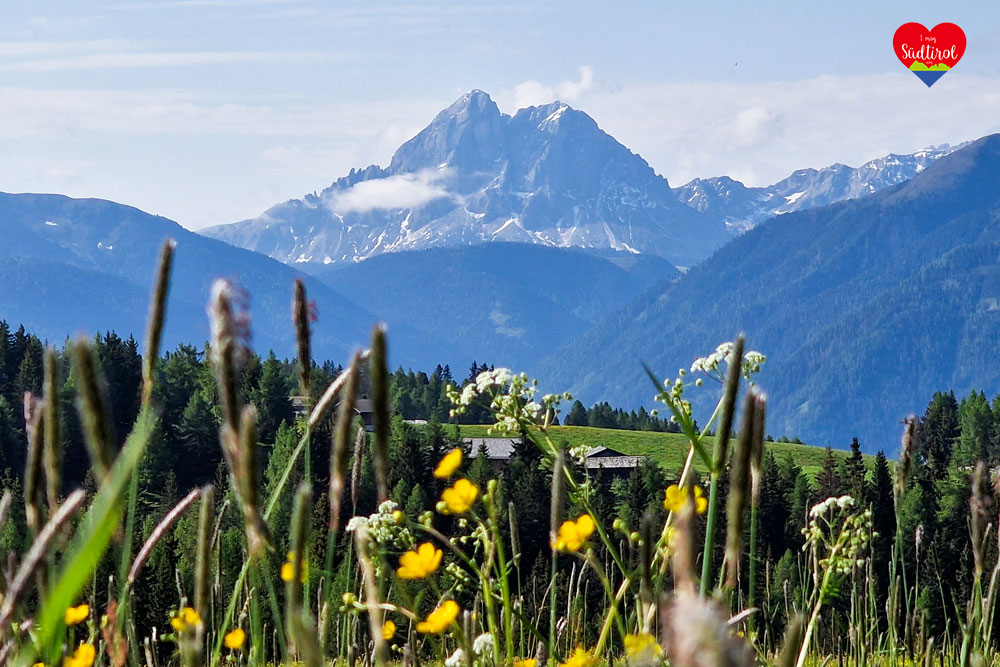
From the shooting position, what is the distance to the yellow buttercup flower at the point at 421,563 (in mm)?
2281

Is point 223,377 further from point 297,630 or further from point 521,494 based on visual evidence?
point 521,494

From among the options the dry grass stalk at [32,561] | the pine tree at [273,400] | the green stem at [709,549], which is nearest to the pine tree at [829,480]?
the green stem at [709,549]

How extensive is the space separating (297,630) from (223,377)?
0.45 m

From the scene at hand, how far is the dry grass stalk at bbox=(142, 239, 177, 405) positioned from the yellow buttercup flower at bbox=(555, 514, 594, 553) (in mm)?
943

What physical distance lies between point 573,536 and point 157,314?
106 centimetres

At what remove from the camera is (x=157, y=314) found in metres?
1.65

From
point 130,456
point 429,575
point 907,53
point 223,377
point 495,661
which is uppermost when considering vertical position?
point 907,53

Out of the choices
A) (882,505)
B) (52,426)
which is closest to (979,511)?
(52,426)

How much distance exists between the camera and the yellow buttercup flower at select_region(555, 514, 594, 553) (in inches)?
92.1

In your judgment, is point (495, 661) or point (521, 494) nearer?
point (495, 661)

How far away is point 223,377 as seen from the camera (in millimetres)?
1428

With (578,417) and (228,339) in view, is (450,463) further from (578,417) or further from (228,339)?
(578,417)

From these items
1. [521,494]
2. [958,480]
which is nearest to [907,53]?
[521,494]

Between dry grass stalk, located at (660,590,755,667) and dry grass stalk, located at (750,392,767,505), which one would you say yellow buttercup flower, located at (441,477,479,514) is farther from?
dry grass stalk, located at (660,590,755,667)
